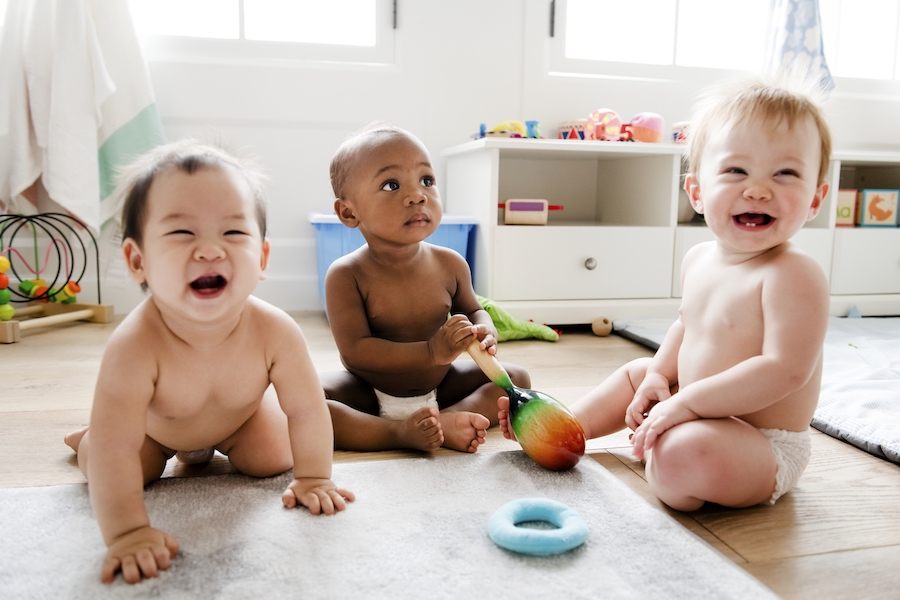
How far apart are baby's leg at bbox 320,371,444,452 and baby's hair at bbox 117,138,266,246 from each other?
1.13ft

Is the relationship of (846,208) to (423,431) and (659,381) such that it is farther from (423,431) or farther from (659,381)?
(423,431)

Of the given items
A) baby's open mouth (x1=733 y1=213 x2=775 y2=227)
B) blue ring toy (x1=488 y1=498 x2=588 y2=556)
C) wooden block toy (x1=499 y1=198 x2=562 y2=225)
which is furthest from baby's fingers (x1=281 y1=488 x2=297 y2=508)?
wooden block toy (x1=499 y1=198 x2=562 y2=225)

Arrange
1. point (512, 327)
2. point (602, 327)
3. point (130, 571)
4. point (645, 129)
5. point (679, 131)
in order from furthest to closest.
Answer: point (679, 131) → point (645, 129) → point (602, 327) → point (512, 327) → point (130, 571)

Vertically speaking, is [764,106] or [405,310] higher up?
[764,106]

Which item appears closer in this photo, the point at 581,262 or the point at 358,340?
the point at 358,340

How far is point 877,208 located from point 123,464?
2172 millimetres

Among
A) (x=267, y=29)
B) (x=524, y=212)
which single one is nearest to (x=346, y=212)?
(x=524, y=212)

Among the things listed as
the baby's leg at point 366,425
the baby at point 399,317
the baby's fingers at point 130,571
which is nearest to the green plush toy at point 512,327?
the baby at point 399,317

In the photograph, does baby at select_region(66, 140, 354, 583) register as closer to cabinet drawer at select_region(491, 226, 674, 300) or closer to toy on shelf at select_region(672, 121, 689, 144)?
cabinet drawer at select_region(491, 226, 674, 300)

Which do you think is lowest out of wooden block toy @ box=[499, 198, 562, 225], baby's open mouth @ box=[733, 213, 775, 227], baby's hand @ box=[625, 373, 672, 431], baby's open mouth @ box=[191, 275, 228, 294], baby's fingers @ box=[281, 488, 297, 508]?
baby's fingers @ box=[281, 488, 297, 508]

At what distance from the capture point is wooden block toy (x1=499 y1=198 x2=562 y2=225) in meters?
1.79

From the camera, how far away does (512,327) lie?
1.66m

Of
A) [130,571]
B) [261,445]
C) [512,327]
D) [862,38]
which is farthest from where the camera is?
[862,38]

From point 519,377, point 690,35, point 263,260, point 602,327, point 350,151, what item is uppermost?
point 690,35
